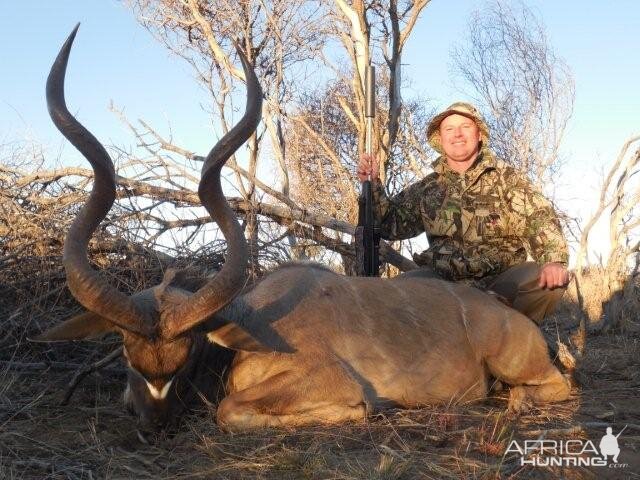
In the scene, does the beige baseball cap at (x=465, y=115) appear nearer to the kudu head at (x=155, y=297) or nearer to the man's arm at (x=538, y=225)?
the man's arm at (x=538, y=225)

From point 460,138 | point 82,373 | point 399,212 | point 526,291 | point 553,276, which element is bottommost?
point 82,373

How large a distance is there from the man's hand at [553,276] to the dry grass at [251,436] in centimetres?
71

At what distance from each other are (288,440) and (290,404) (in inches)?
14.3

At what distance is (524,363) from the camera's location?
4.87 m

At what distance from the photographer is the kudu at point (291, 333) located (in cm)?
360

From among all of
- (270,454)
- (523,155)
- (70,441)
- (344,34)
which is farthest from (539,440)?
(523,155)

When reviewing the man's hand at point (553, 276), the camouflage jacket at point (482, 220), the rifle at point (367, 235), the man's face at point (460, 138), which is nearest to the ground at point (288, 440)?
the man's hand at point (553, 276)

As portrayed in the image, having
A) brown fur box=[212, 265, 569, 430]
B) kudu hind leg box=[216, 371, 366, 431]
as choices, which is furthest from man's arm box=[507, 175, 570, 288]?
kudu hind leg box=[216, 371, 366, 431]

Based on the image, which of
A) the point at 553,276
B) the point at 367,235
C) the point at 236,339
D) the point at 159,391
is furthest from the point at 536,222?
the point at 159,391

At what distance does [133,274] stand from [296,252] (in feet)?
6.40

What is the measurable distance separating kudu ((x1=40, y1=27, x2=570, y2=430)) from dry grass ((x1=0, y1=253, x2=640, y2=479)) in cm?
19

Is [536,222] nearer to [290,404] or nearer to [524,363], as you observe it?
[524,363]

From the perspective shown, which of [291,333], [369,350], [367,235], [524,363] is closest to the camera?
[291,333]

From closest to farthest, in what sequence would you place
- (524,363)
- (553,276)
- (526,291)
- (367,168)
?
(524,363)
(553,276)
(526,291)
(367,168)
